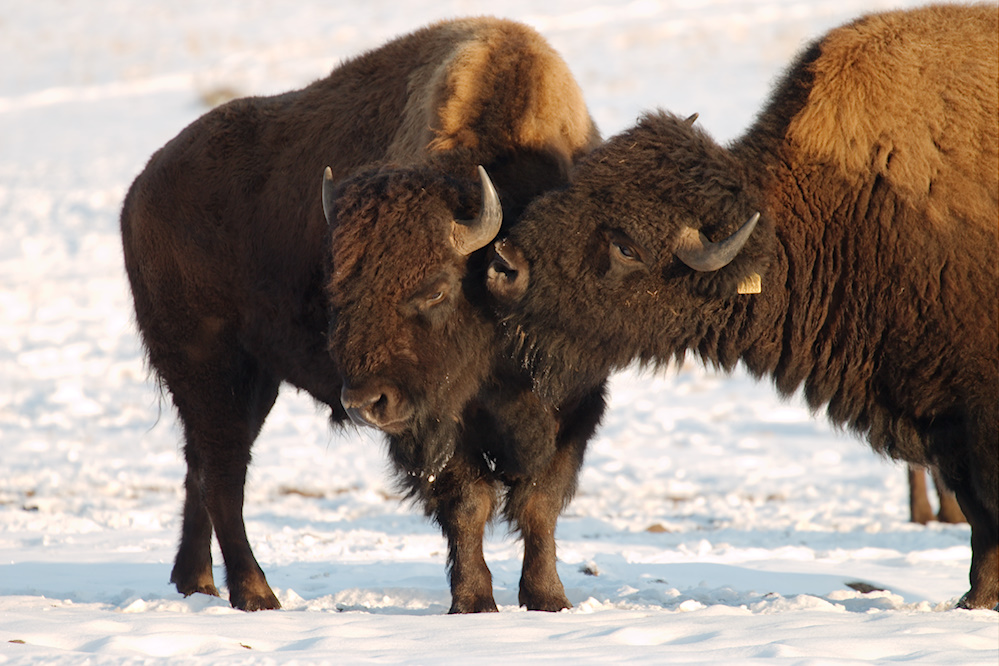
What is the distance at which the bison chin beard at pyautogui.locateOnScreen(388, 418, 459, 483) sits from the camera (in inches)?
190

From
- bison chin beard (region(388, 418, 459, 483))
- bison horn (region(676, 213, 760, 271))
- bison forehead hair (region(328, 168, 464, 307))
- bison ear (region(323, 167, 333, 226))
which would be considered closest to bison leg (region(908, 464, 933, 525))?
bison horn (region(676, 213, 760, 271))

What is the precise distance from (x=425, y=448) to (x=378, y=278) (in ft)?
2.79

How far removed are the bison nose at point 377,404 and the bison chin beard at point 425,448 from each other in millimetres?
270

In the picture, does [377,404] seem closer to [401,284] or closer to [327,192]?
[401,284]

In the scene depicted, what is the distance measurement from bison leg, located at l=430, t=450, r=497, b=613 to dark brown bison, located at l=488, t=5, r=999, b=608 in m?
0.58

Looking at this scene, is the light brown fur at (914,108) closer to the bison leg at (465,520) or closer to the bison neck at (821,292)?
the bison neck at (821,292)

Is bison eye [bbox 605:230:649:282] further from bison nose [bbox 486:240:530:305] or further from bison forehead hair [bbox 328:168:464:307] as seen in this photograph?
bison forehead hair [bbox 328:168:464:307]

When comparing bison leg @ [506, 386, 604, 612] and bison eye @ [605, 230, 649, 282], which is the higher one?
bison eye @ [605, 230, 649, 282]

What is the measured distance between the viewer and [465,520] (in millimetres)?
5051

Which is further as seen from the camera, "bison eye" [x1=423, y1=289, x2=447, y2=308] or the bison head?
the bison head

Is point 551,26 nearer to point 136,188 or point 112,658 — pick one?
point 136,188

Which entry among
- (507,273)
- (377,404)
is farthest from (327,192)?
(377,404)

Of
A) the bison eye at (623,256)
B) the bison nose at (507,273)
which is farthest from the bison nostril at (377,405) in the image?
the bison eye at (623,256)

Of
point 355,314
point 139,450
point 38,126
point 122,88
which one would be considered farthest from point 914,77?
point 122,88
